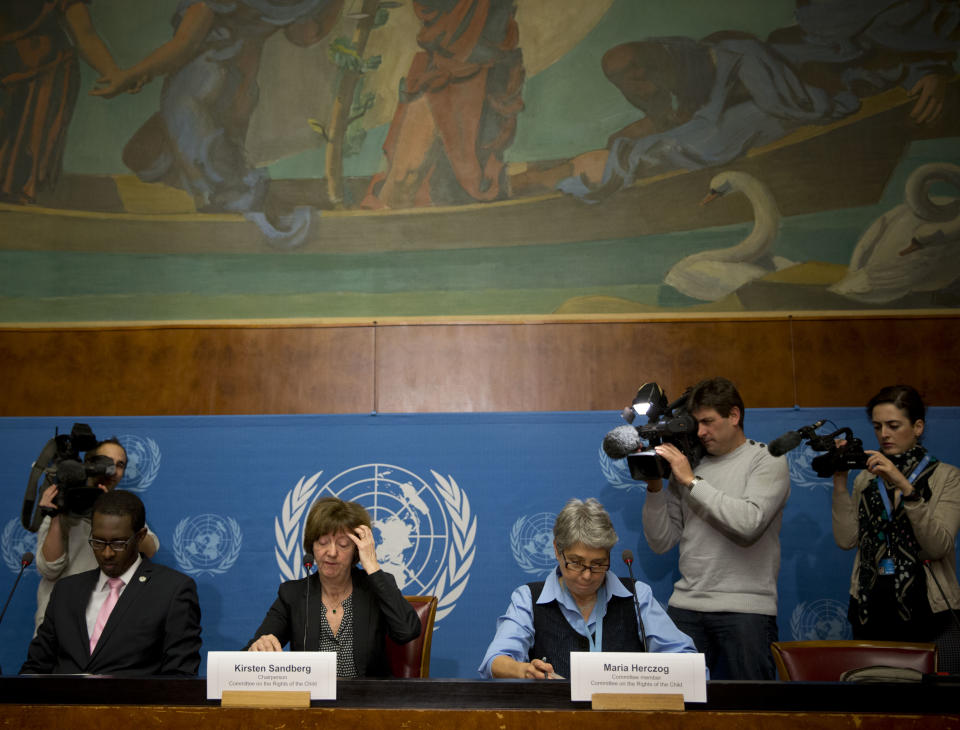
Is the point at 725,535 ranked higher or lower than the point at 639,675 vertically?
higher

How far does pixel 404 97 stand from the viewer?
4449mm

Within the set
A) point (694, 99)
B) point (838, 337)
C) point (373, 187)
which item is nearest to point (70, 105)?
point (373, 187)

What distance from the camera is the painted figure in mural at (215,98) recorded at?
14.5 ft

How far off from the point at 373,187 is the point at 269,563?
197cm

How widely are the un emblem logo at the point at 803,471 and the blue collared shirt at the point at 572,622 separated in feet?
5.34

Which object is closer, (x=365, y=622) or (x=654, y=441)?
(x=365, y=622)

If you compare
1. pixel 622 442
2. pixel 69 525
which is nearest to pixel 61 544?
pixel 69 525

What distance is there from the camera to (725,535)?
119 inches

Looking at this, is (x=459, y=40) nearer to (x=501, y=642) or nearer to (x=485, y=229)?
(x=485, y=229)

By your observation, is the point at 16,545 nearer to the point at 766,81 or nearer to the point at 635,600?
the point at 635,600

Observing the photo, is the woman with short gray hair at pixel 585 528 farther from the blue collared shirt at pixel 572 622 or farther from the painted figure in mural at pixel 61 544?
the painted figure in mural at pixel 61 544

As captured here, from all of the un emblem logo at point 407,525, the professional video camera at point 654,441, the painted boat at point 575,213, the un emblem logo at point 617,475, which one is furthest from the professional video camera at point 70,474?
the un emblem logo at point 617,475

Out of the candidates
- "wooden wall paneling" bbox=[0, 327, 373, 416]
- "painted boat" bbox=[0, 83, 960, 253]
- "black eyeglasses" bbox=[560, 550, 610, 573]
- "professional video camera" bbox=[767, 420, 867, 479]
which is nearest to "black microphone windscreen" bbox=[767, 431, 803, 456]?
"professional video camera" bbox=[767, 420, 867, 479]

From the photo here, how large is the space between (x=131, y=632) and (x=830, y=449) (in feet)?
8.29
